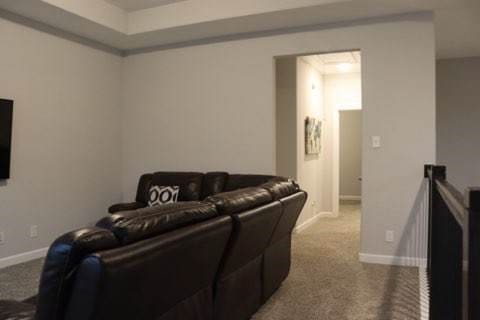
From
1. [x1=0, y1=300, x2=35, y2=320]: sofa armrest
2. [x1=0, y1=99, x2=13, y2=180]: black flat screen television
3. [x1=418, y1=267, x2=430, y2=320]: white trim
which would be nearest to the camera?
[x1=0, y1=300, x2=35, y2=320]: sofa armrest

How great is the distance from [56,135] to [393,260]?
4068mm

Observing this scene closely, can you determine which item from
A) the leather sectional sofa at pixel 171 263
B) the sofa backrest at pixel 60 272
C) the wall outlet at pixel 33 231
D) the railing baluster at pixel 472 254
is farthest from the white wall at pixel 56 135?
the railing baluster at pixel 472 254

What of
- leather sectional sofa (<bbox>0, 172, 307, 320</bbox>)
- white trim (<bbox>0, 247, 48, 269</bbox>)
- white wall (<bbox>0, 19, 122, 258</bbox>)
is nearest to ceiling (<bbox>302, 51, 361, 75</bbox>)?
white wall (<bbox>0, 19, 122, 258</bbox>)

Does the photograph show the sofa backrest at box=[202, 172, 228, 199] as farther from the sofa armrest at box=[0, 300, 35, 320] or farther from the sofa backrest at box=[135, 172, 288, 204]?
the sofa armrest at box=[0, 300, 35, 320]

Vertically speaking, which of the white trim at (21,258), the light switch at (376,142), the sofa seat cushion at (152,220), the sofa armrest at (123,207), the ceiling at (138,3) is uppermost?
the ceiling at (138,3)

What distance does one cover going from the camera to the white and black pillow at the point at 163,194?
4.96 m

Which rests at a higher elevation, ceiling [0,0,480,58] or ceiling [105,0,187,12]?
ceiling [105,0,187,12]

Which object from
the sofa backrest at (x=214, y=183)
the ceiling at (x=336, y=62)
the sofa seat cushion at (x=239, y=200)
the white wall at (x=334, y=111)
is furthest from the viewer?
the white wall at (x=334, y=111)

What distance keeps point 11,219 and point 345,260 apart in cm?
362

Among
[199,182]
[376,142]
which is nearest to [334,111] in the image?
[376,142]

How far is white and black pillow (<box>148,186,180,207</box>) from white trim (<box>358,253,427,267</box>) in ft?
7.38

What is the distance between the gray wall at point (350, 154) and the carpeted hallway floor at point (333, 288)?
5.09m

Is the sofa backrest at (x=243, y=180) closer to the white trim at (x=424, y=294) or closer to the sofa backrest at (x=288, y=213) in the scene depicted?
the sofa backrest at (x=288, y=213)

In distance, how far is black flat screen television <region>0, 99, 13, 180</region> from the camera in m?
4.17
